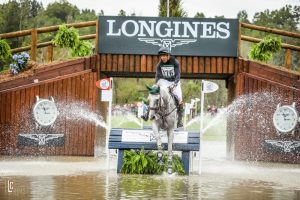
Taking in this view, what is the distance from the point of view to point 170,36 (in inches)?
818

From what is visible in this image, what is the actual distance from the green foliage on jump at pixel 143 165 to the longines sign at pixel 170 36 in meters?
6.38

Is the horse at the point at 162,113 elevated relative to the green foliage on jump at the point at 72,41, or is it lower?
lower

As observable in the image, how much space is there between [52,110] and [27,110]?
0.84 meters

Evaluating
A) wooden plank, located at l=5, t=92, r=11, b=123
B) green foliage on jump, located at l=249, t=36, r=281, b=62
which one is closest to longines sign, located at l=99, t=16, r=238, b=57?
green foliage on jump, located at l=249, t=36, r=281, b=62

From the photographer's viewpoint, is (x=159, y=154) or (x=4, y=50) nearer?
(x=159, y=154)

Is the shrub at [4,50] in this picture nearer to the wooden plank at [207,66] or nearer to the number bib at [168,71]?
the wooden plank at [207,66]

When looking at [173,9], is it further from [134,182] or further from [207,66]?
[134,182]

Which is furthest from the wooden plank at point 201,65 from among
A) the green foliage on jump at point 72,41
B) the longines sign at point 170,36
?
the green foliage on jump at point 72,41

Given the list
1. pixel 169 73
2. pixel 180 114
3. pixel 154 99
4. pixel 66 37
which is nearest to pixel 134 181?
pixel 154 99

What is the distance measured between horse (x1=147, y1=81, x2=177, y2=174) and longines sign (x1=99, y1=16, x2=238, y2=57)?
6298 millimetres

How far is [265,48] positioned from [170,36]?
353cm

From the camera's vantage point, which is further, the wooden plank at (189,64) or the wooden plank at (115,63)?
the wooden plank at (115,63)

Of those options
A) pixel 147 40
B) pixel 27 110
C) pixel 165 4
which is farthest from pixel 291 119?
pixel 165 4

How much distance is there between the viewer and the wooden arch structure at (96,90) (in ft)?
67.2
